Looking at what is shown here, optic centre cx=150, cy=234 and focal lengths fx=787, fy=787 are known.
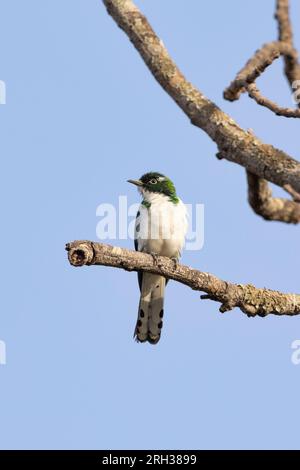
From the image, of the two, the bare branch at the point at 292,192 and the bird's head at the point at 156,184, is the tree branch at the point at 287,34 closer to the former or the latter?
the bare branch at the point at 292,192

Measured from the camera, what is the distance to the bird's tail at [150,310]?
11.4 m

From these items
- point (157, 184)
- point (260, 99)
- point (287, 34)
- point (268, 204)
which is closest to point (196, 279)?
point (260, 99)

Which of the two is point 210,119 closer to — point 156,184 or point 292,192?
point 292,192

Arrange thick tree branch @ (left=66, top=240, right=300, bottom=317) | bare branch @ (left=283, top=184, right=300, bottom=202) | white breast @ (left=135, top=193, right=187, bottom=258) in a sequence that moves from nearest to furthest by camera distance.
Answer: bare branch @ (left=283, top=184, right=300, bottom=202) < thick tree branch @ (left=66, top=240, right=300, bottom=317) < white breast @ (left=135, top=193, right=187, bottom=258)

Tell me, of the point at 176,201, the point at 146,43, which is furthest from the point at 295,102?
the point at 176,201

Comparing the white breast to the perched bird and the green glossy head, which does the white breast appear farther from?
the green glossy head

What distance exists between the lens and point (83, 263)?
21.3 ft

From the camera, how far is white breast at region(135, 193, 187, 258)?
37.7 feet

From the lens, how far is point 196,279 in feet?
24.5

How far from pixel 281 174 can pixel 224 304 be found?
13.0 feet

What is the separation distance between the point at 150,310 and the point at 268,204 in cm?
782

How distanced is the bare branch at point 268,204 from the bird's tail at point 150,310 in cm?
731

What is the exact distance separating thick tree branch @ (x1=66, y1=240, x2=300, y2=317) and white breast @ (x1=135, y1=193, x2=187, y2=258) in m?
3.75

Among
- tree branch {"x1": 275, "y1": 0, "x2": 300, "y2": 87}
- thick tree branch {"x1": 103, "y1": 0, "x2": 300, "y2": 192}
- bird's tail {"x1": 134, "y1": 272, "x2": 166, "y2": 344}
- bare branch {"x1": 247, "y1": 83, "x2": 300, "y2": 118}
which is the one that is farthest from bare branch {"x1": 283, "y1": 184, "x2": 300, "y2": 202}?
bird's tail {"x1": 134, "y1": 272, "x2": 166, "y2": 344}
